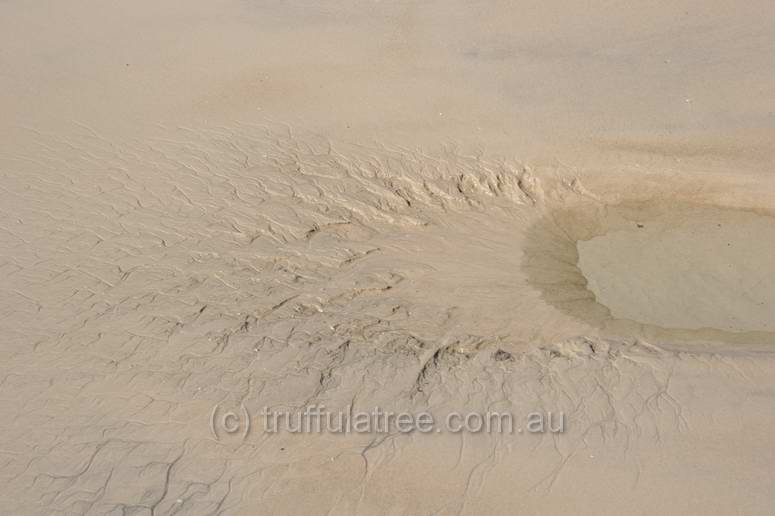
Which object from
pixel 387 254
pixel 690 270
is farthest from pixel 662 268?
pixel 387 254

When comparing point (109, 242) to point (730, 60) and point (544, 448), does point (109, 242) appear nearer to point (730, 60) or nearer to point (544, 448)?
point (544, 448)

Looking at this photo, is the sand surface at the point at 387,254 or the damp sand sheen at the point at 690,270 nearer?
the sand surface at the point at 387,254

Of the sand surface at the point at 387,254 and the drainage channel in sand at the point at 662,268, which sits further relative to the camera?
the drainage channel in sand at the point at 662,268

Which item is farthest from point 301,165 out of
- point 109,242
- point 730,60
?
point 730,60

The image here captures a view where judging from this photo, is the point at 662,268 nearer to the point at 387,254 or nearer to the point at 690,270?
the point at 690,270

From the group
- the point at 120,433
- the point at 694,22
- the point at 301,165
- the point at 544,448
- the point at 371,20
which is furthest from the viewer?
the point at 371,20
